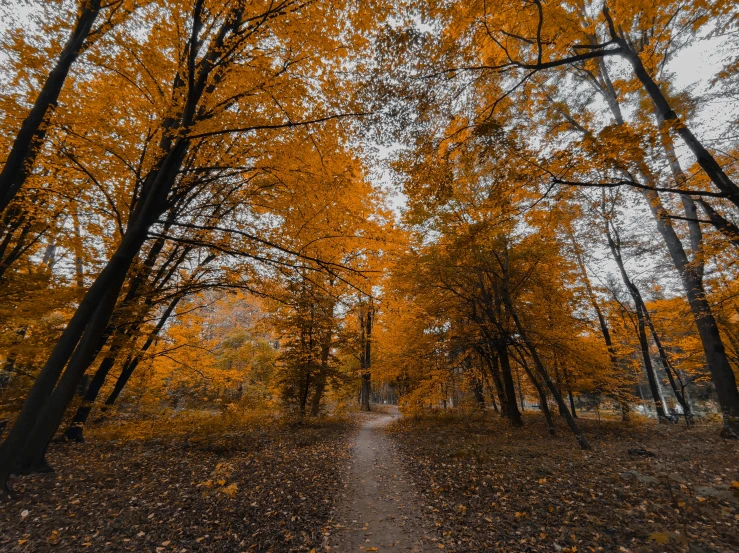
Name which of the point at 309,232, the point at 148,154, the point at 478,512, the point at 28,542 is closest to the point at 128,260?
the point at 148,154

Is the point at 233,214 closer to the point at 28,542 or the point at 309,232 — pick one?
the point at 309,232

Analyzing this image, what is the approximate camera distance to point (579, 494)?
177 inches

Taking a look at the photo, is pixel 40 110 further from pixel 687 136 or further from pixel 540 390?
pixel 540 390

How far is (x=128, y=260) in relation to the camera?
16.4 feet

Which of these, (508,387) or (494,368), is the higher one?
(494,368)

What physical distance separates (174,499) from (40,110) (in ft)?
20.7

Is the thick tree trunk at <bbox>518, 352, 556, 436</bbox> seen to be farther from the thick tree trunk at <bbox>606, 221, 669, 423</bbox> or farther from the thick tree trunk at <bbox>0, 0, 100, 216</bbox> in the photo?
the thick tree trunk at <bbox>0, 0, 100, 216</bbox>

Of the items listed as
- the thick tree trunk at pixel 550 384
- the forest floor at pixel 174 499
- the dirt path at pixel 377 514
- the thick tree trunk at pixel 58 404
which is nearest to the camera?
the forest floor at pixel 174 499

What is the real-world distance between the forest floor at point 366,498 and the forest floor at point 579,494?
1.0 inches

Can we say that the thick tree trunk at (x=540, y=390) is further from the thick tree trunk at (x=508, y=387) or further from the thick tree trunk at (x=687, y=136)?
the thick tree trunk at (x=687, y=136)

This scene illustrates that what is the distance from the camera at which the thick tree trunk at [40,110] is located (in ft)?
14.0

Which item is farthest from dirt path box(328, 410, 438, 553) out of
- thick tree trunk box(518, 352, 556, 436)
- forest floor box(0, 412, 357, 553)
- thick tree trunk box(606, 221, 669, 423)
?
thick tree trunk box(606, 221, 669, 423)

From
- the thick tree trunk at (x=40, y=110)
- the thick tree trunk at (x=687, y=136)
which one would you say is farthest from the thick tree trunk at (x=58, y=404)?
the thick tree trunk at (x=687, y=136)

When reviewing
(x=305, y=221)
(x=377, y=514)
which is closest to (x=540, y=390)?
(x=377, y=514)
